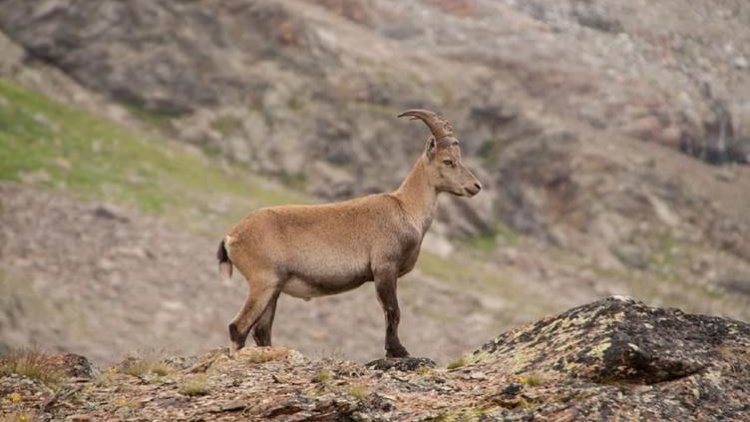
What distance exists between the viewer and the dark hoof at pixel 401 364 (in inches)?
503

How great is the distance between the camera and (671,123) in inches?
2795

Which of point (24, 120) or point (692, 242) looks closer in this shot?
point (24, 120)

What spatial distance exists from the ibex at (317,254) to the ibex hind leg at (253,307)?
1cm

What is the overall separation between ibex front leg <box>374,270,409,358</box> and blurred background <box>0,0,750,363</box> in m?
25.6

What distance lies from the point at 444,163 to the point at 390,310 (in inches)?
109

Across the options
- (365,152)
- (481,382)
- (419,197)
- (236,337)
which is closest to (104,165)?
(365,152)

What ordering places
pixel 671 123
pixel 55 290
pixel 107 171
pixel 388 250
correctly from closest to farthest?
pixel 388 250 < pixel 55 290 < pixel 107 171 < pixel 671 123

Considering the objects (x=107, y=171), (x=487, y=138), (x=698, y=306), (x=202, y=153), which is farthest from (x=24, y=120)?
(x=698, y=306)

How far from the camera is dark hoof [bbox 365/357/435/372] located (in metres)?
12.8

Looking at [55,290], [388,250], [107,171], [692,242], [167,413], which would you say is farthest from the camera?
[692,242]

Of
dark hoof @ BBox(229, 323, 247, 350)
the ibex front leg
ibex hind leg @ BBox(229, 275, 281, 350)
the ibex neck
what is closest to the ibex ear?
the ibex neck

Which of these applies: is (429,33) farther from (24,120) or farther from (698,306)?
(24,120)

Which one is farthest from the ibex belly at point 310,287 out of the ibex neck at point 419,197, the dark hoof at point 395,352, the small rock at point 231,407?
the small rock at point 231,407

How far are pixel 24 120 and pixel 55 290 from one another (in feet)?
33.8
